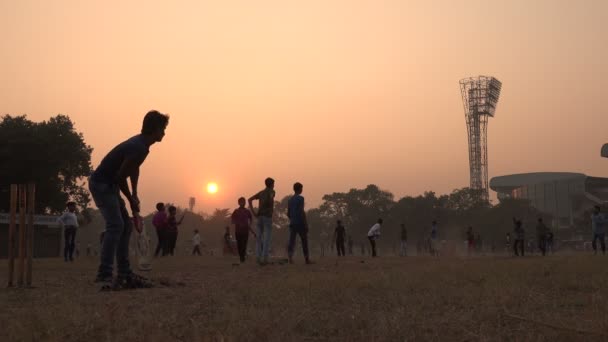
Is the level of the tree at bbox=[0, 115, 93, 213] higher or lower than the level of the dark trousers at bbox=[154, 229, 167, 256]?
higher

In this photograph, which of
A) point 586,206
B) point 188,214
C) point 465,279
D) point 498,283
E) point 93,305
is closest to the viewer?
point 93,305

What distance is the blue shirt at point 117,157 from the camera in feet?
22.7

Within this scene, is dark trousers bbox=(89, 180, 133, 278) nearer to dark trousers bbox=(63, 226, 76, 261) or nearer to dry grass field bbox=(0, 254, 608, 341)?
dry grass field bbox=(0, 254, 608, 341)

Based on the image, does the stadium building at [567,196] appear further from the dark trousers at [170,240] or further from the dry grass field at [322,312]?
the dry grass field at [322,312]

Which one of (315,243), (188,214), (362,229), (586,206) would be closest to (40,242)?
(362,229)

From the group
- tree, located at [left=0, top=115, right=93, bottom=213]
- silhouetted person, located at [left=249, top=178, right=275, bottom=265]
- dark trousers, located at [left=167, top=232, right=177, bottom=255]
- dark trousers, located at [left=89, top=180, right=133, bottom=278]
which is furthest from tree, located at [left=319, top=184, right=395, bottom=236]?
dark trousers, located at [left=89, top=180, right=133, bottom=278]

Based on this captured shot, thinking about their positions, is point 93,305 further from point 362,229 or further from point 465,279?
point 362,229

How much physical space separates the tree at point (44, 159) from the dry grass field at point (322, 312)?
40.1 meters

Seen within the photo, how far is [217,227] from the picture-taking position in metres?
128

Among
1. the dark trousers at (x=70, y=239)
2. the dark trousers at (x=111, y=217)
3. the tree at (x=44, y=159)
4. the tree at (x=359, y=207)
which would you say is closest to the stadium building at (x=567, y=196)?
the tree at (x=359, y=207)

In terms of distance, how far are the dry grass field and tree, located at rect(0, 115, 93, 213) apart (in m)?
40.1

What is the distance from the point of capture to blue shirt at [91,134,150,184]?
6.91 m

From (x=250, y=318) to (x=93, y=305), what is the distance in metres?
1.67

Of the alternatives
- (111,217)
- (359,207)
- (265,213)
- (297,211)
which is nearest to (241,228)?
(265,213)
